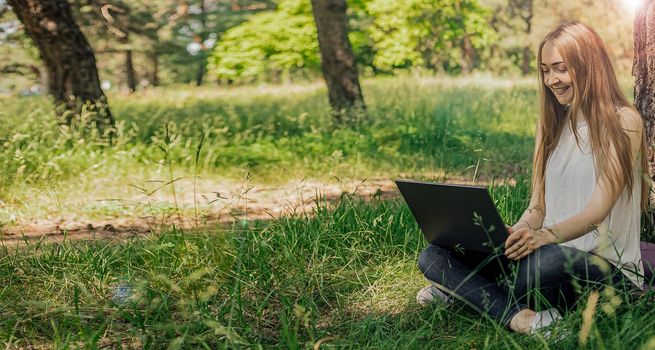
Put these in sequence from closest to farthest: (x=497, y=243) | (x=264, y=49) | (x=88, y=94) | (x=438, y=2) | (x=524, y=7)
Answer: (x=497, y=243)
(x=88, y=94)
(x=438, y=2)
(x=264, y=49)
(x=524, y=7)

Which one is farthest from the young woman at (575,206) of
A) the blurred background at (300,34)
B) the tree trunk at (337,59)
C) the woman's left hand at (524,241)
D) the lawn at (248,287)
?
the blurred background at (300,34)

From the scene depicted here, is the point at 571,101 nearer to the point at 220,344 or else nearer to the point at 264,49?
the point at 220,344

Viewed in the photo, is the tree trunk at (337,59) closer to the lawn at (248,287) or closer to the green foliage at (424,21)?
the lawn at (248,287)

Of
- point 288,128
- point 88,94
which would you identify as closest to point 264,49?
point 288,128

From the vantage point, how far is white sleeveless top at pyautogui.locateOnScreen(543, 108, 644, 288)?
2.86 m

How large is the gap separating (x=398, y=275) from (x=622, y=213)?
1.11 metres

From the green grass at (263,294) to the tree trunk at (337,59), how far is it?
20.1ft

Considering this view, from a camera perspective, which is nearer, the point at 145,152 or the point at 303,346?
the point at 303,346

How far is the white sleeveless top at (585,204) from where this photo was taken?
2863 mm

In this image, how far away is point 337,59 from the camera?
10172mm

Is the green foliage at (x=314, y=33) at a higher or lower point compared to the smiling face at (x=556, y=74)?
lower

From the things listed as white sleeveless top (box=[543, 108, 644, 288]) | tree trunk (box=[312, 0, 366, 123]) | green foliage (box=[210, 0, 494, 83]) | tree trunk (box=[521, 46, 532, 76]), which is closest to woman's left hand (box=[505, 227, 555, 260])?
white sleeveless top (box=[543, 108, 644, 288])

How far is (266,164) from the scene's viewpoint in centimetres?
720

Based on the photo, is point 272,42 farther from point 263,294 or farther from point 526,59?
point 263,294
